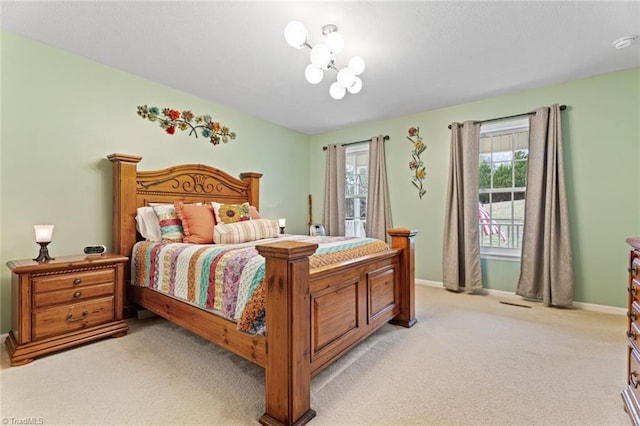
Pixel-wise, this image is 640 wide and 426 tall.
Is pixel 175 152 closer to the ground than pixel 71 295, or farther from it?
farther from it

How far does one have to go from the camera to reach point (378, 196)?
14.5 feet

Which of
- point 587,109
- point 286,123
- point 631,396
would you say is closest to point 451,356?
point 631,396

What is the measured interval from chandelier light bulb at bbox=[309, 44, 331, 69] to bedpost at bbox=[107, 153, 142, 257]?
6.52 ft

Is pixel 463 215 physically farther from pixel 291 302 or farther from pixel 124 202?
pixel 124 202

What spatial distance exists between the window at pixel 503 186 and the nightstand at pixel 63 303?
4.11m

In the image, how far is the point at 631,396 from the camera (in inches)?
55.4

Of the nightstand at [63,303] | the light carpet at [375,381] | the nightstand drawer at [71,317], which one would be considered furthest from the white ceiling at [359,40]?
the light carpet at [375,381]

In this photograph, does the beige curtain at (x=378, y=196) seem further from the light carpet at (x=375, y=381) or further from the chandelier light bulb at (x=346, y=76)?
the chandelier light bulb at (x=346, y=76)

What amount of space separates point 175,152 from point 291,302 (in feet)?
8.97

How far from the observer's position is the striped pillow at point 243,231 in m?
2.68

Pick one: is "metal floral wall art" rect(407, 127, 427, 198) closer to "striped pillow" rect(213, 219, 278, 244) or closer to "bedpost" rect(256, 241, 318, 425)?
"striped pillow" rect(213, 219, 278, 244)

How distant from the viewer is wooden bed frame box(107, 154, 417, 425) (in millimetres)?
1380

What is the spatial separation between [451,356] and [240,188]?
3094 millimetres

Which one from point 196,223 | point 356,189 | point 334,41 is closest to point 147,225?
point 196,223
